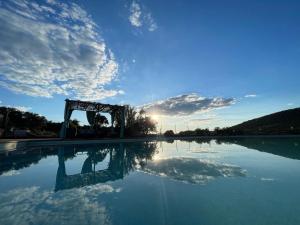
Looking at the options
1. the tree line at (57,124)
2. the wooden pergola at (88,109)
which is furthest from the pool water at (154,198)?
the tree line at (57,124)

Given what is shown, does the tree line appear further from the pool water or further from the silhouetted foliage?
the pool water

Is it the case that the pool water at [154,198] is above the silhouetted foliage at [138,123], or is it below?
below

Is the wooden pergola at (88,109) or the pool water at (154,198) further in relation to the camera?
the wooden pergola at (88,109)

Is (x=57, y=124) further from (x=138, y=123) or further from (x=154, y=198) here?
(x=154, y=198)

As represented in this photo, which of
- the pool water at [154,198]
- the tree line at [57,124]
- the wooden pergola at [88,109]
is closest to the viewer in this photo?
the pool water at [154,198]

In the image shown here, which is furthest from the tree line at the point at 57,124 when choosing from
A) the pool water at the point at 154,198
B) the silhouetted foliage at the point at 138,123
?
the pool water at the point at 154,198

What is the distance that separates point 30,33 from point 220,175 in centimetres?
1200

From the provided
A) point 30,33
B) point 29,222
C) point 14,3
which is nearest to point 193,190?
point 29,222

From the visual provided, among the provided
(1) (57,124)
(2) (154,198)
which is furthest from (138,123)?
(2) (154,198)

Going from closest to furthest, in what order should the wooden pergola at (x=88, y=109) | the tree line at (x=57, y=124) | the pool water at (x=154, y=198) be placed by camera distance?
the pool water at (x=154, y=198)
the wooden pergola at (x=88, y=109)
the tree line at (x=57, y=124)

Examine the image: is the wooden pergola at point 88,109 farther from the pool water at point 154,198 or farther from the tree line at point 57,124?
the pool water at point 154,198

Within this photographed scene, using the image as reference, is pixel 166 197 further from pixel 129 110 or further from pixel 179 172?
pixel 129 110

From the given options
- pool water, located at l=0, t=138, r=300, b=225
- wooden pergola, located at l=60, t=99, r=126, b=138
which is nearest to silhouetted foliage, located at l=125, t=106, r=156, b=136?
wooden pergola, located at l=60, t=99, r=126, b=138

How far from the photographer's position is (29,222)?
13.1 ft
